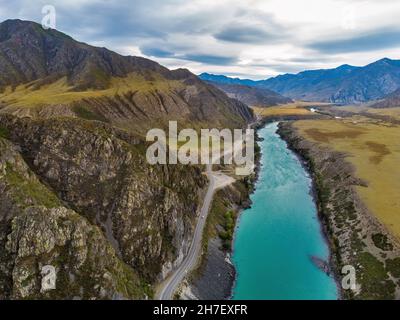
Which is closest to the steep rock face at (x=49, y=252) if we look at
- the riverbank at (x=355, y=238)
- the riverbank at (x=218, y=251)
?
the riverbank at (x=218, y=251)

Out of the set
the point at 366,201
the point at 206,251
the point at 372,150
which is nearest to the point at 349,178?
the point at 366,201

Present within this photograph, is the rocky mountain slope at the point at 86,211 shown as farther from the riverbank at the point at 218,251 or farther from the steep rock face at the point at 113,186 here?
the riverbank at the point at 218,251

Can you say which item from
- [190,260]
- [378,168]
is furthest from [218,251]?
[378,168]

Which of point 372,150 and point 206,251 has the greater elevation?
point 372,150

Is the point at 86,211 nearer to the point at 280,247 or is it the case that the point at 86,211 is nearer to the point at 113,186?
the point at 113,186

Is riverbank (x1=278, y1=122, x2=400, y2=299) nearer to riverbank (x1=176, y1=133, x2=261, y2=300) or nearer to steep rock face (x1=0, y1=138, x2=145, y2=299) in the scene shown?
riverbank (x1=176, y1=133, x2=261, y2=300)
